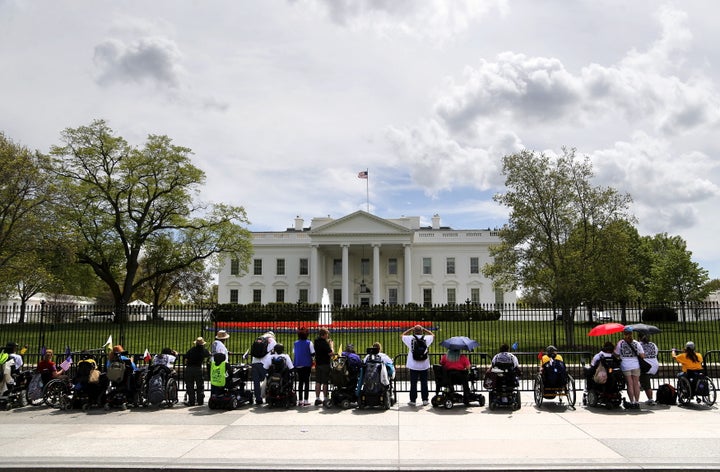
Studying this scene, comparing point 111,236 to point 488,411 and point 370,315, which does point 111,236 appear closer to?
point 370,315

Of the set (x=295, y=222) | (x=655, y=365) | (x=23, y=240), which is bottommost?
(x=655, y=365)

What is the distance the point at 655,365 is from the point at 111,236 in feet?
135

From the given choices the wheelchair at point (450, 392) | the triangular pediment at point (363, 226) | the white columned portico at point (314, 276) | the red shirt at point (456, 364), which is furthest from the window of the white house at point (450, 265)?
the red shirt at point (456, 364)

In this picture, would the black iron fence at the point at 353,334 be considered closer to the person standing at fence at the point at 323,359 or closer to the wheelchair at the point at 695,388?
the wheelchair at the point at 695,388

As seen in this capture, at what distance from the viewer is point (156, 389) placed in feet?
38.0

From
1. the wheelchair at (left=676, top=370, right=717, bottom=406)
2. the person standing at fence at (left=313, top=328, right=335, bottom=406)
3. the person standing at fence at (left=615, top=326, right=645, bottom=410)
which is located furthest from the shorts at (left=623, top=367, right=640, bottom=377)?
the person standing at fence at (left=313, top=328, right=335, bottom=406)

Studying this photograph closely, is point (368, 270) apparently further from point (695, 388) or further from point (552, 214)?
point (695, 388)

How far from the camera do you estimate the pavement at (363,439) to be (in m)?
7.21

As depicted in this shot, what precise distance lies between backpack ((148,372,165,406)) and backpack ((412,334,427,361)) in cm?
515

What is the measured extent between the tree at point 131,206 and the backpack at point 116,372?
1226 inches

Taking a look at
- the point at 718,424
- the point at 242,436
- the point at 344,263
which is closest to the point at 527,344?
the point at 718,424

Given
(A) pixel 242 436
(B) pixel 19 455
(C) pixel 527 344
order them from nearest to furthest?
(B) pixel 19 455 < (A) pixel 242 436 < (C) pixel 527 344

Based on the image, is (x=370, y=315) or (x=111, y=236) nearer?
(x=370, y=315)

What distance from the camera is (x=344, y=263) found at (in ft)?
200
